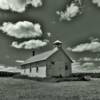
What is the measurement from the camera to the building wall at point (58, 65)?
34.3 m

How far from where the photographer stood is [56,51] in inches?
1385

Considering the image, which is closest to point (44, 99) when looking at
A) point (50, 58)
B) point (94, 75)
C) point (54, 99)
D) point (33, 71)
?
point (54, 99)

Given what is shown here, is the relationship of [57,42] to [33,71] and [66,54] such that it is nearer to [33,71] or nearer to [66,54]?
[66,54]

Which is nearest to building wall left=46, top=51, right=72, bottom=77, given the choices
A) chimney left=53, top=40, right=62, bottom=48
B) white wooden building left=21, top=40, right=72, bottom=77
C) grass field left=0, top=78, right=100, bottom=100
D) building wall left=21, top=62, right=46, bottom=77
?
white wooden building left=21, top=40, right=72, bottom=77

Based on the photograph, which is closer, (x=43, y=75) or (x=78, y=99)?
(x=78, y=99)

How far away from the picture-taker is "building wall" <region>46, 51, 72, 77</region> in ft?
113

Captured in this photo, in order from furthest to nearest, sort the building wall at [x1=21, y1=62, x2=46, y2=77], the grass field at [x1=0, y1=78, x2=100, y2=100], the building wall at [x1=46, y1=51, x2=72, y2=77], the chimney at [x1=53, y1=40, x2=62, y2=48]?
1. the chimney at [x1=53, y1=40, x2=62, y2=48]
2. the building wall at [x1=21, y1=62, x2=46, y2=77]
3. the building wall at [x1=46, y1=51, x2=72, y2=77]
4. the grass field at [x1=0, y1=78, x2=100, y2=100]

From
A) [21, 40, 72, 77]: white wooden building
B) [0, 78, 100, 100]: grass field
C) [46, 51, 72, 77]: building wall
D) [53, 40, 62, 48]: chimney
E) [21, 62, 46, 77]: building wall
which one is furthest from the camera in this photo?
[53, 40, 62, 48]: chimney

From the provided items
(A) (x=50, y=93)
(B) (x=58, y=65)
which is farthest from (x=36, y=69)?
(A) (x=50, y=93)

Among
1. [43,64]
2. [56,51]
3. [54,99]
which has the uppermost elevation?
[56,51]

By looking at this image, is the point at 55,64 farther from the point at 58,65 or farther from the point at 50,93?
the point at 50,93

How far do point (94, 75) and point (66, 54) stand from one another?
16336 millimetres

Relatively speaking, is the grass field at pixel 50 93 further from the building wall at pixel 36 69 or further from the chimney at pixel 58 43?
the chimney at pixel 58 43

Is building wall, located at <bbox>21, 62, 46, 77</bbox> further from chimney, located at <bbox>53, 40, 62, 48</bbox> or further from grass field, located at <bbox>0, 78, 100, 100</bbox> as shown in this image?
grass field, located at <bbox>0, 78, 100, 100</bbox>
